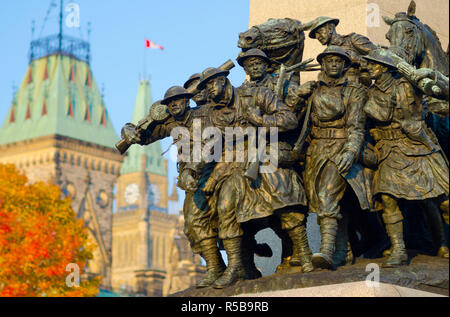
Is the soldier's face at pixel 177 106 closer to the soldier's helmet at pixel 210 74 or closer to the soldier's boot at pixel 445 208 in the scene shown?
the soldier's helmet at pixel 210 74

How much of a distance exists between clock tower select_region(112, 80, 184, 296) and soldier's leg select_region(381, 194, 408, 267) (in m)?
146

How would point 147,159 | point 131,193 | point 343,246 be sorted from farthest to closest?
point 131,193
point 147,159
point 343,246

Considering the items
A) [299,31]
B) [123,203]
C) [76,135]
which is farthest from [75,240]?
[123,203]

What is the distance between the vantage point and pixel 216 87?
13.9 metres

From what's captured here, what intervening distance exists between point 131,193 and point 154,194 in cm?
403

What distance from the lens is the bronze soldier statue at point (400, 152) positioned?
42.8 feet

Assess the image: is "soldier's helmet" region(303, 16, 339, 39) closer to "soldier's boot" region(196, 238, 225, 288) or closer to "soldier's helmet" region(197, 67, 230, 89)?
"soldier's helmet" region(197, 67, 230, 89)

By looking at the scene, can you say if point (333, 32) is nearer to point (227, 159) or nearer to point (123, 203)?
point (227, 159)

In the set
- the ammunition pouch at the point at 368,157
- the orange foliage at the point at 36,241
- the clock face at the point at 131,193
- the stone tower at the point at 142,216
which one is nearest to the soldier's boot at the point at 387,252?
the ammunition pouch at the point at 368,157

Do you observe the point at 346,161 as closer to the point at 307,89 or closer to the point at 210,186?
the point at 307,89

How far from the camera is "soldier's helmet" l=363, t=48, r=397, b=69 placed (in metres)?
13.2

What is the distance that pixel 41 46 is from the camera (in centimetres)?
12300

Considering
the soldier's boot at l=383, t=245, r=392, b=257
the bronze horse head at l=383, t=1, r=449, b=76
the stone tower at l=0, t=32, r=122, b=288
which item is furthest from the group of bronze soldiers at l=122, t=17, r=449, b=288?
the stone tower at l=0, t=32, r=122, b=288

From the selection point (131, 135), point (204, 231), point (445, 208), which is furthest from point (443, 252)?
point (131, 135)
